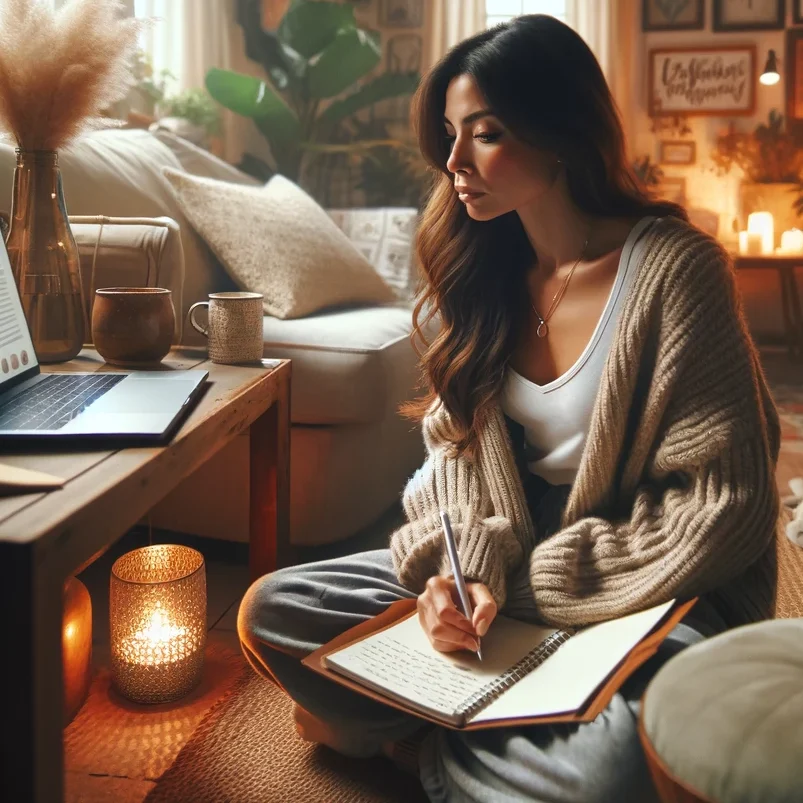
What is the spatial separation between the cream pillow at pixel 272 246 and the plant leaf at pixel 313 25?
1689 mm

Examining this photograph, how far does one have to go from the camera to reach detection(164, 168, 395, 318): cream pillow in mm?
2152

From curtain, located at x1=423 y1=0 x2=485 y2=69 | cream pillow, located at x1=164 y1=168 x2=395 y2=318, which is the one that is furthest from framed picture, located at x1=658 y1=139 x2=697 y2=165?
cream pillow, located at x1=164 y1=168 x2=395 y2=318

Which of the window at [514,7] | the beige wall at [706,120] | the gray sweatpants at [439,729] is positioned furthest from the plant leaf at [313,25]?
the gray sweatpants at [439,729]

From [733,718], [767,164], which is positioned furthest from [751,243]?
[733,718]

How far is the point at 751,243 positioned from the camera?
4434 millimetres

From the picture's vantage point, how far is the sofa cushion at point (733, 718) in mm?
615

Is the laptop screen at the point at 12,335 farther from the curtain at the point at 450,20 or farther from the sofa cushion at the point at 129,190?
the curtain at the point at 450,20

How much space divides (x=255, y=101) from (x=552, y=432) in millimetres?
2925

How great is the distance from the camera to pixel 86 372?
4.13 ft

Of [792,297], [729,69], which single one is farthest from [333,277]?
[729,69]

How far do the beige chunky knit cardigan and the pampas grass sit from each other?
75 centimetres

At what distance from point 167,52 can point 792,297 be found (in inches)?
124

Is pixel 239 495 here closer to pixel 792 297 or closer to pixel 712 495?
pixel 712 495

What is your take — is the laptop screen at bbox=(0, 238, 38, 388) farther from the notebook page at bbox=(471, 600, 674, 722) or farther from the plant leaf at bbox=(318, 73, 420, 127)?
the plant leaf at bbox=(318, 73, 420, 127)
